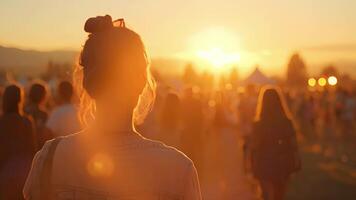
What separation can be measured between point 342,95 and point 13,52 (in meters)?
21.0

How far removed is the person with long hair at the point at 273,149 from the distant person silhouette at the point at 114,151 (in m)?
6.05

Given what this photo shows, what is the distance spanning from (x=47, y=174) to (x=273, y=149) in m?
6.22

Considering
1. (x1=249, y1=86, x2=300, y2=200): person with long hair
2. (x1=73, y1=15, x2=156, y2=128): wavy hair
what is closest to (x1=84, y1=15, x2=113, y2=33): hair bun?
(x1=73, y1=15, x2=156, y2=128): wavy hair

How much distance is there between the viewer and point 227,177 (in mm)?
13945

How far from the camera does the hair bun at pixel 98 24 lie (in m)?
2.42

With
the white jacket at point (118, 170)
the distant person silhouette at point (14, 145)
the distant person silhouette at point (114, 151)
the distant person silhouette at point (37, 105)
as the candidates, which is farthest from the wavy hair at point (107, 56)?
the distant person silhouette at point (37, 105)

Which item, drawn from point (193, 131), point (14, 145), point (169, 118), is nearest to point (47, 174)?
point (14, 145)

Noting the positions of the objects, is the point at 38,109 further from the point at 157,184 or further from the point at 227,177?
the point at 227,177

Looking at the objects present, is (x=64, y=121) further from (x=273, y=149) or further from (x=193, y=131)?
(x=193, y=131)

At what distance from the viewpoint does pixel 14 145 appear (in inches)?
239

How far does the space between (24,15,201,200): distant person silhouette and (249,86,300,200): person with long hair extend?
605 cm

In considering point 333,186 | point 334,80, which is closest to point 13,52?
point 333,186

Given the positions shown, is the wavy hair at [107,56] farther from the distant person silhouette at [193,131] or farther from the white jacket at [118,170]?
the distant person silhouette at [193,131]

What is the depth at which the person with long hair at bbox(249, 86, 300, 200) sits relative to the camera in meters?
8.33
